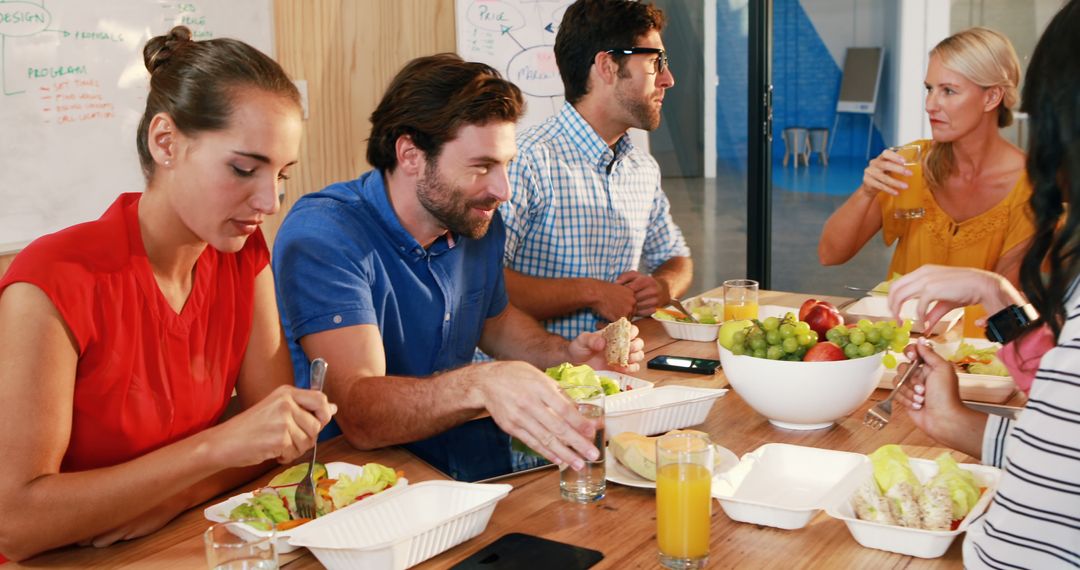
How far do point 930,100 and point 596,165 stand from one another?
98cm

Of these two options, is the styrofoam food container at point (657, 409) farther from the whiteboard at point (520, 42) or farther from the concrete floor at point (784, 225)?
the concrete floor at point (784, 225)

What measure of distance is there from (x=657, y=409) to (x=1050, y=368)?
74 centimetres

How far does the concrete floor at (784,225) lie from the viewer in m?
5.26

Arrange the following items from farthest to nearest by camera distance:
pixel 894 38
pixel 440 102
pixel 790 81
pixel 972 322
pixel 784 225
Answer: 1. pixel 784 225
2. pixel 790 81
3. pixel 894 38
4. pixel 972 322
5. pixel 440 102

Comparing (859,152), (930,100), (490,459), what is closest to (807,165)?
(859,152)

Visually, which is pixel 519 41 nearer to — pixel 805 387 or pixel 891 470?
pixel 805 387

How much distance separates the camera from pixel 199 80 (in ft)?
→ 4.96

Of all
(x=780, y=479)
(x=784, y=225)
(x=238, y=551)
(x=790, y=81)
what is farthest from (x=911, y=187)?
(x=784, y=225)

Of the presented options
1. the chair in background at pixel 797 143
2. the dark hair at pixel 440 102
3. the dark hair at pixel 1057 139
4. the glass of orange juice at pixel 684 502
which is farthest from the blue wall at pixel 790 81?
the glass of orange juice at pixel 684 502

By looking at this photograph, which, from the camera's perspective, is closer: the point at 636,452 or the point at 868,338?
the point at 636,452

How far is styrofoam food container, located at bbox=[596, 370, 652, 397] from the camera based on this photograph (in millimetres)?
1941

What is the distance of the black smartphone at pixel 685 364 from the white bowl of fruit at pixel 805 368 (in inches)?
14.0

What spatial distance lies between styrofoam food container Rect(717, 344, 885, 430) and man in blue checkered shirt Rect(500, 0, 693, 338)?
3.43ft

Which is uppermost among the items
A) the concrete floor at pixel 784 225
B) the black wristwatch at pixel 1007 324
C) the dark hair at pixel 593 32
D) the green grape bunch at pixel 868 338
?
the dark hair at pixel 593 32
